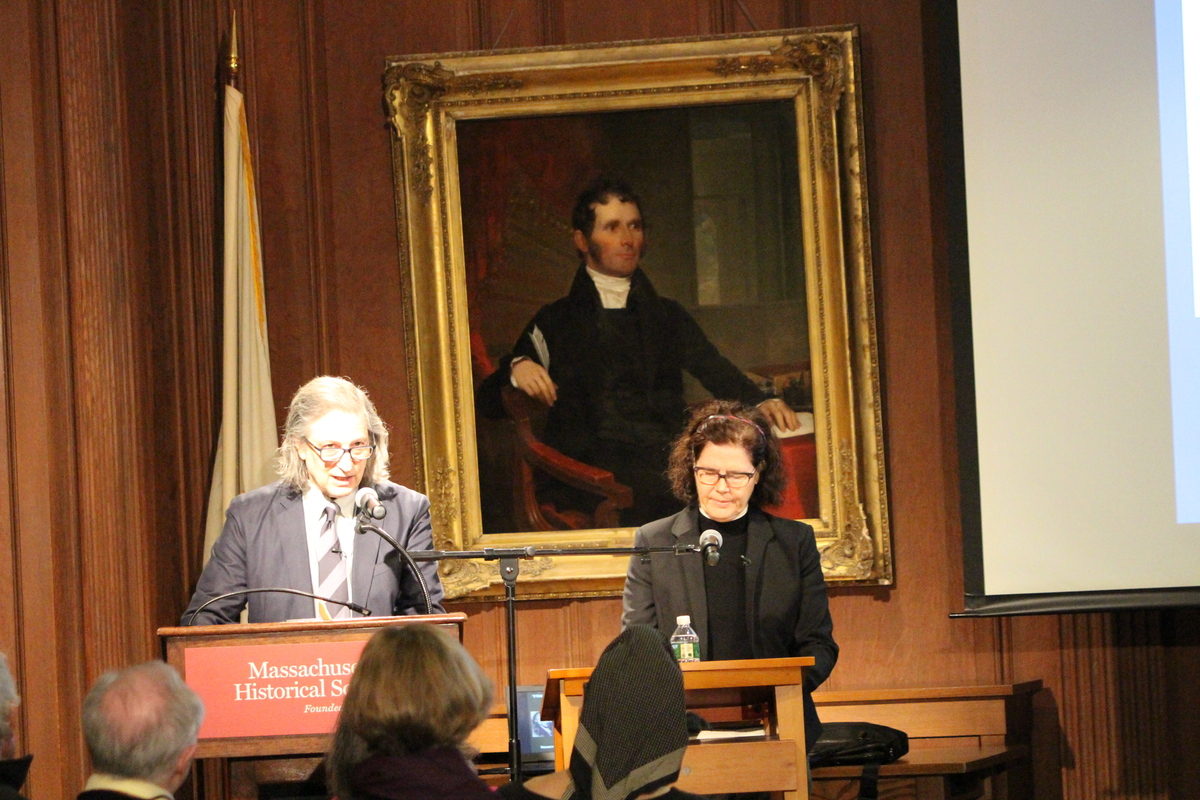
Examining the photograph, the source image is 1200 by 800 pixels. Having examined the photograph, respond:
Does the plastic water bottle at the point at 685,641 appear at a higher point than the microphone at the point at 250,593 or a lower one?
lower

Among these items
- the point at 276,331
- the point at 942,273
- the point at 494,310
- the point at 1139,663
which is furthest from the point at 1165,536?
the point at 276,331

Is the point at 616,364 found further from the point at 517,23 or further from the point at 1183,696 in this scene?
the point at 1183,696

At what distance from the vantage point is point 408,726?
6.87 ft

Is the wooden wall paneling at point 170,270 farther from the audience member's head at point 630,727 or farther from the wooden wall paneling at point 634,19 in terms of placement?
the audience member's head at point 630,727

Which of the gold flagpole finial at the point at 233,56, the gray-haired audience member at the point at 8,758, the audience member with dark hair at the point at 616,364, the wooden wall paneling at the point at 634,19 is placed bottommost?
the gray-haired audience member at the point at 8,758

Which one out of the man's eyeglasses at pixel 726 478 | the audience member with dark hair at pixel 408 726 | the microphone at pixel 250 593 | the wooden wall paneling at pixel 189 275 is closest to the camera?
the audience member with dark hair at pixel 408 726

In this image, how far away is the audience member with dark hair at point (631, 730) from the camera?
2.32 m

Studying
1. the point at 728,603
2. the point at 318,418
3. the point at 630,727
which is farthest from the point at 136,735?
the point at 728,603

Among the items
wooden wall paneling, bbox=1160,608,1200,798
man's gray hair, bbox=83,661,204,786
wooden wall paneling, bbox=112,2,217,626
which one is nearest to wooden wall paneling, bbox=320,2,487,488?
wooden wall paneling, bbox=112,2,217,626

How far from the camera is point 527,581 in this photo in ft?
17.6

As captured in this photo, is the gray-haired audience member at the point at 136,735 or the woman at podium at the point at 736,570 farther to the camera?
the woman at podium at the point at 736,570

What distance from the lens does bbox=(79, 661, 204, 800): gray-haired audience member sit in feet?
7.43

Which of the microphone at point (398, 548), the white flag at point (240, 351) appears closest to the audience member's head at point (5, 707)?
the microphone at point (398, 548)

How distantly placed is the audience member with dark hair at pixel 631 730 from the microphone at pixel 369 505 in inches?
46.2
